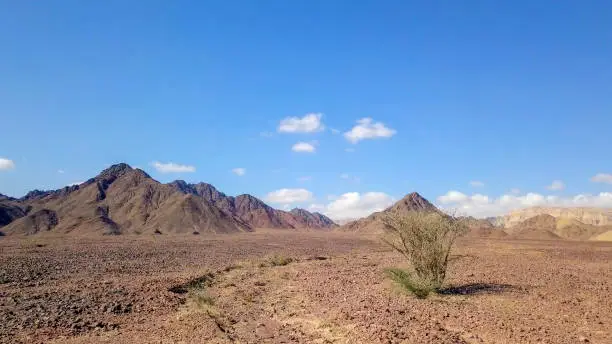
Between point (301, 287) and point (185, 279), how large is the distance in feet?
19.0

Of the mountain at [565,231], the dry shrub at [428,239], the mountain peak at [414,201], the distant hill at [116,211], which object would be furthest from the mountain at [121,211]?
the dry shrub at [428,239]

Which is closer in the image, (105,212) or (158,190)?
(105,212)

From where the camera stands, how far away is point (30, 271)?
2583cm

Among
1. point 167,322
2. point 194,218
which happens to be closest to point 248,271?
point 167,322

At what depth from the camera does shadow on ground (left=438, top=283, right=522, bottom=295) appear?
17578mm

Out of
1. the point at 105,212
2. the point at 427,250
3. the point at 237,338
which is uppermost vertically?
the point at 105,212

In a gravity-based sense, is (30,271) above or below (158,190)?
below

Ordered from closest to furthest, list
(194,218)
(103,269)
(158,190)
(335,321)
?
(335,321) → (103,269) → (194,218) → (158,190)

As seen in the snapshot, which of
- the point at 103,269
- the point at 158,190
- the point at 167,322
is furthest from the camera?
the point at 158,190

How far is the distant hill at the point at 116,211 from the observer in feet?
336

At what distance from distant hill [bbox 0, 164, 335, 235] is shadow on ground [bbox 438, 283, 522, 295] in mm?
85914

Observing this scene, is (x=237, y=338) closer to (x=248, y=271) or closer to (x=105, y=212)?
(x=248, y=271)

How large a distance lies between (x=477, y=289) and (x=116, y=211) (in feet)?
394

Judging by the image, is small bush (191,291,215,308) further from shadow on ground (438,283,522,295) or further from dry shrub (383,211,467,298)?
shadow on ground (438,283,522,295)
